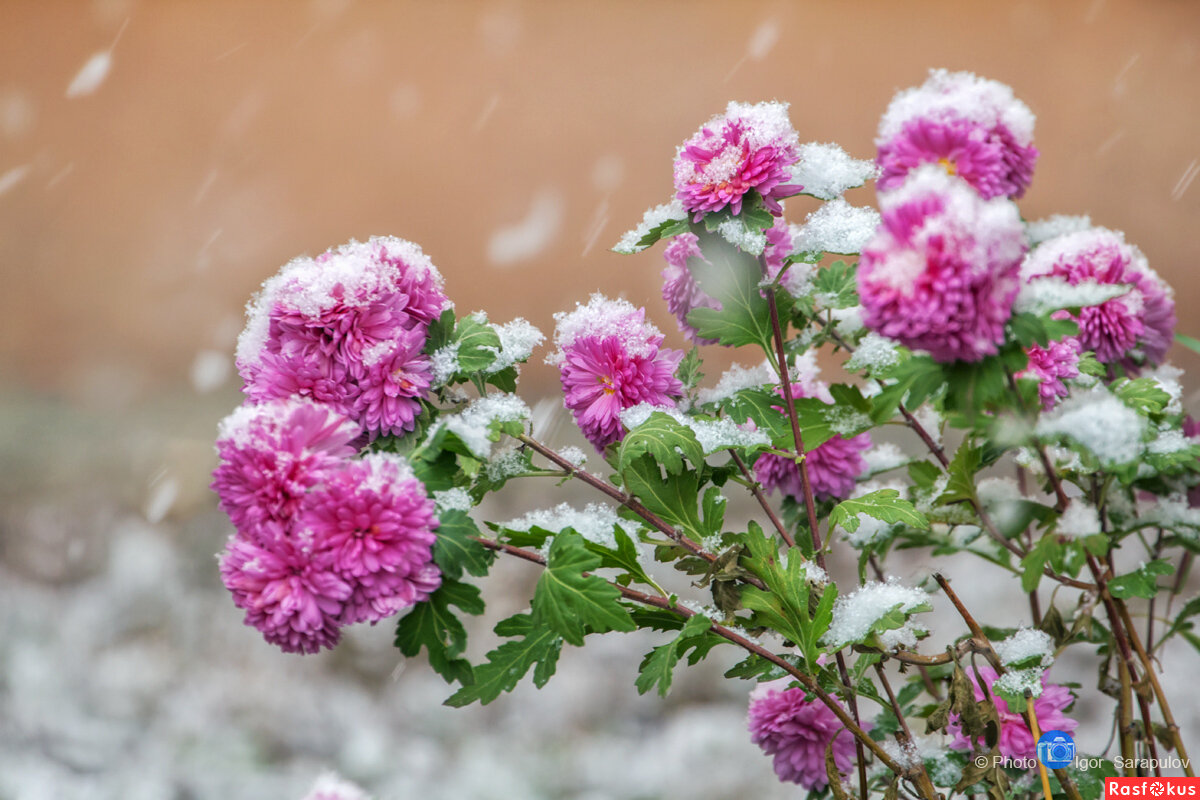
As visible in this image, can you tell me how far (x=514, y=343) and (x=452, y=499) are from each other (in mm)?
127

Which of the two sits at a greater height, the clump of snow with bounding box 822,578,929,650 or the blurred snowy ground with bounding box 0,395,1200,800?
the blurred snowy ground with bounding box 0,395,1200,800

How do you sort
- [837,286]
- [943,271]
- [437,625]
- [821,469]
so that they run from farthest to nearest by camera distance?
[821,469] → [837,286] → [437,625] → [943,271]

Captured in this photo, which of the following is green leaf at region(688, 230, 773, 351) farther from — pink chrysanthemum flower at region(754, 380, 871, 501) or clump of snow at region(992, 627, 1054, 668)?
clump of snow at region(992, 627, 1054, 668)

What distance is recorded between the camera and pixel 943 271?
0.31 meters

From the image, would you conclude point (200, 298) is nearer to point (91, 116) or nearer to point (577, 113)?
point (91, 116)

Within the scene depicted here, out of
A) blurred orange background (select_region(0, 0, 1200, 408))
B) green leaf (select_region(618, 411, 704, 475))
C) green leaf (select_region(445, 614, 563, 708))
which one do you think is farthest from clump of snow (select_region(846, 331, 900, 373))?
blurred orange background (select_region(0, 0, 1200, 408))

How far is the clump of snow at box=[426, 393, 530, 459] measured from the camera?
43cm

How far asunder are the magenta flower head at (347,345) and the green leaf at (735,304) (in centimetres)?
17

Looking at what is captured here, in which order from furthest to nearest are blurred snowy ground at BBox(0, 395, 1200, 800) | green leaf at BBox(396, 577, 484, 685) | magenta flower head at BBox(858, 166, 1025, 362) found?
1. blurred snowy ground at BBox(0, 395, 1200, 800)
2. green leaf at BBox(396, 577, 484, 685)
3. magenta flower head at BBox(858, 166, 1025, 362)

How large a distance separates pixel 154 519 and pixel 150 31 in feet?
2.15

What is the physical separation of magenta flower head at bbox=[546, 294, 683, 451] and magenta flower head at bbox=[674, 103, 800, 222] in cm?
9

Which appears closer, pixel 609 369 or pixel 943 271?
pixel 943 271

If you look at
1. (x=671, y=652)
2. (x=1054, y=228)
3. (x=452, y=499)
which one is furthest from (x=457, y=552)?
(x=1054, y=228)

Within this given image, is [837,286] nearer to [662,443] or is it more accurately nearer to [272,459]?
[662,443]
